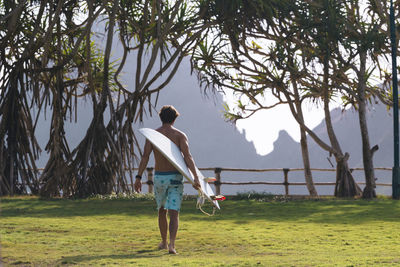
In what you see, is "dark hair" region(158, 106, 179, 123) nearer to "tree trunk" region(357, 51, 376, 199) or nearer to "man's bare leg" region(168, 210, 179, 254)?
"man's bare leg" region(168, 210, 179, 254)

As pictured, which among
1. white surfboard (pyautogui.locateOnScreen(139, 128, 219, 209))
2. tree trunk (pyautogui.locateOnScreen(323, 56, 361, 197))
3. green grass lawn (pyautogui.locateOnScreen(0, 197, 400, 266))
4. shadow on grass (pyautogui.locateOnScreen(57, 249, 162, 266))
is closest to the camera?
shadow on grass (pyautogui.locateOnScreen(57, 249, 162, 266))

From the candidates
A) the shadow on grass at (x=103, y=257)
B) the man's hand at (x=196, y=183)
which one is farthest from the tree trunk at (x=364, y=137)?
the shadow on grass at (x=103, y=257)

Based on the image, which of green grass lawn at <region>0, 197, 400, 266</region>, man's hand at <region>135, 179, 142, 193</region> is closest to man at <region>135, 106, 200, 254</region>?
man's hand at <region>135, 179, 142, 193</region>

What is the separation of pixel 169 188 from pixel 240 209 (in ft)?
16.1

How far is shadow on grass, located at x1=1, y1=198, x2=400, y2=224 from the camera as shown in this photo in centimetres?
913

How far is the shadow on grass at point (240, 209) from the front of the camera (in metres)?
9.13

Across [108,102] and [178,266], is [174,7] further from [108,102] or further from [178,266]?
[178,266]

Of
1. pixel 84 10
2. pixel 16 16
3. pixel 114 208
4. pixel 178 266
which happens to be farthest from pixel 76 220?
pixel 84 10

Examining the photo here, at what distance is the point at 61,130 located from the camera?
40.6 ft

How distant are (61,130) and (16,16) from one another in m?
2.12

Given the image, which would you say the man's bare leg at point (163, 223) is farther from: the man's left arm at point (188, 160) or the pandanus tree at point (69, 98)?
the pandanus tree at point (69, 98)

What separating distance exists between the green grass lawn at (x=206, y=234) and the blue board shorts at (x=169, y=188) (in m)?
0.41

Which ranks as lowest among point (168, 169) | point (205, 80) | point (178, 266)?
point (178, 266)

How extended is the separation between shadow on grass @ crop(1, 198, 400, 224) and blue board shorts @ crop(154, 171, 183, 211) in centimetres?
312
